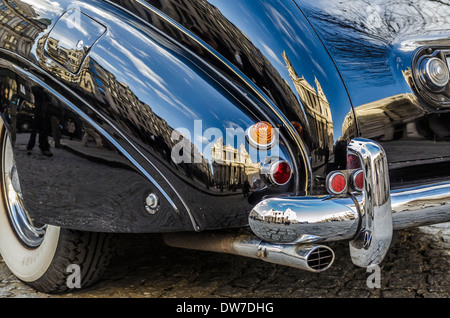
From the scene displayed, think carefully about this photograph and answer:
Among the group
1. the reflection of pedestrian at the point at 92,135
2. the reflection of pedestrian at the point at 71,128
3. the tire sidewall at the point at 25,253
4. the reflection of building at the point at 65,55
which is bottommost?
the tire sidewall at the point at 25,253

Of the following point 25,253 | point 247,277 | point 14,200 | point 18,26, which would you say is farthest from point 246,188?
point 14,200

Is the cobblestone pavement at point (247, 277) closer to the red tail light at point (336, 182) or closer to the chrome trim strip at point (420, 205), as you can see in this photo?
the chrome trim strip at point (420, 205)

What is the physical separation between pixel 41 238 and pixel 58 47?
43.0 inches

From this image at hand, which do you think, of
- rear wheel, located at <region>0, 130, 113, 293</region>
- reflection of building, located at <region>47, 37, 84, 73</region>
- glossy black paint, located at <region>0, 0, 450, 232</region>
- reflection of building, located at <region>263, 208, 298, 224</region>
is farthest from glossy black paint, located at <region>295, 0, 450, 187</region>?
rear wheel, located at <region>0, 130, 113, 293</region>

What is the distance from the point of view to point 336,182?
2.46 m

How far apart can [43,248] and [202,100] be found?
1.23 m

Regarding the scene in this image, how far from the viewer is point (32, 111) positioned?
2.69m

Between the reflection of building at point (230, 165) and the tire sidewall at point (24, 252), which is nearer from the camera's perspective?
the reflection of building at point (230, 165)

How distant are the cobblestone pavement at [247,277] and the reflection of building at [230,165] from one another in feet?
2.94

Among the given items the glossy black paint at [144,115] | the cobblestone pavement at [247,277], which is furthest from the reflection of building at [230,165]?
the cobblestone pavement at [247,277]

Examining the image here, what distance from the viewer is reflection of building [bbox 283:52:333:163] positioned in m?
2.44

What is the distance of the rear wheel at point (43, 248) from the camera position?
2.99 metres

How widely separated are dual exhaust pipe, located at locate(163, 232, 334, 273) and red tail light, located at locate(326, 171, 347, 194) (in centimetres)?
23
